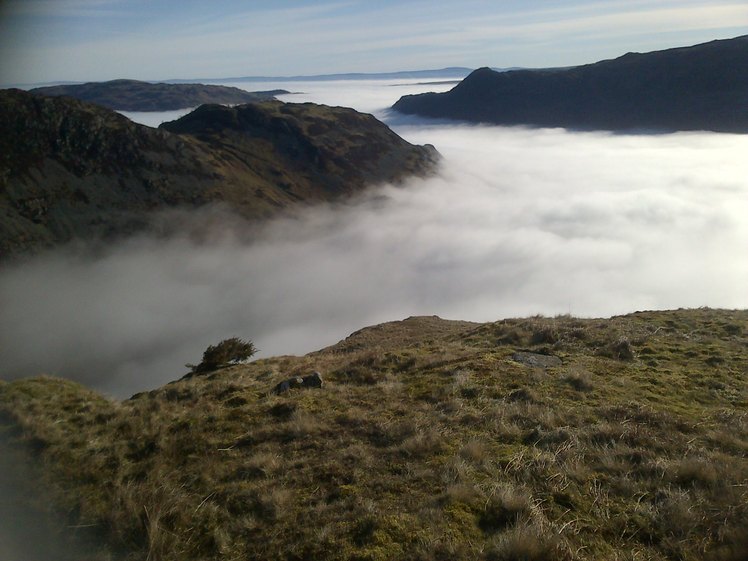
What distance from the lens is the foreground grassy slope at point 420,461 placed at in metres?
5.39

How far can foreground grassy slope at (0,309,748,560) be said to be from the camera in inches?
212

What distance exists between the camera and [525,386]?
34.5ft

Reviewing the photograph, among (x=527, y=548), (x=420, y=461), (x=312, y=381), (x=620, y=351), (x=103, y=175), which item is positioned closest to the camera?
(x=527, y=548)

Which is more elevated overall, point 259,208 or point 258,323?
point 259,208

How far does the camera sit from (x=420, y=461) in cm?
723

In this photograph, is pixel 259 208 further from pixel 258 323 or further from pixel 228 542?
pixel 228 542

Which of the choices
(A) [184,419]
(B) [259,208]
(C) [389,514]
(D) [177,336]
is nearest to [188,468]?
(A) [184,419]

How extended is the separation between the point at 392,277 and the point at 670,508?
151 meters

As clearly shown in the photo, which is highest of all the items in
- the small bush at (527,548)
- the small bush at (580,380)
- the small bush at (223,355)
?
the small bush at (527,548)

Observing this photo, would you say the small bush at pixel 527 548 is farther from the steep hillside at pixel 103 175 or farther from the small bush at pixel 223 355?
the steep hillside at pixel 103 175

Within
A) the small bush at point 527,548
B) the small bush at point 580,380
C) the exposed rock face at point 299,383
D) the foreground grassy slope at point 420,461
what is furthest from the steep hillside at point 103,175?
the small bush at point 527,548

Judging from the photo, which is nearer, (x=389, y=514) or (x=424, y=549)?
(x=424, y=549)

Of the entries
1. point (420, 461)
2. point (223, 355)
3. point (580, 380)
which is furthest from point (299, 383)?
point (223, 355)

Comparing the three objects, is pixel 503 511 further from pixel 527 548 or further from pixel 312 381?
pixel 312 381
